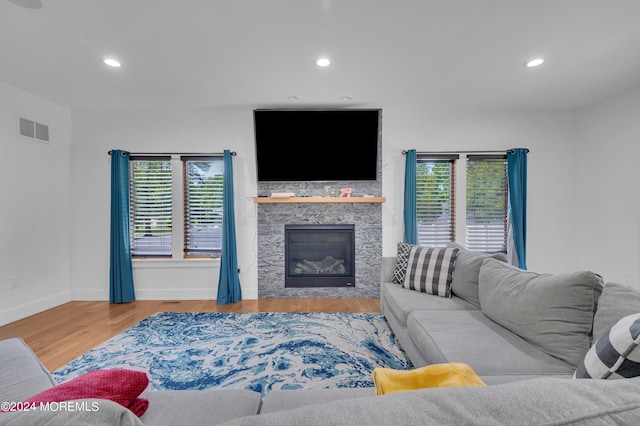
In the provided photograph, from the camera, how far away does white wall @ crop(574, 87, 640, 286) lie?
135 inches

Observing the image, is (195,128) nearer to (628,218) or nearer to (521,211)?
(521,211)

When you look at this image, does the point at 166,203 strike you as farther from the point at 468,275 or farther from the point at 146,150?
the point at 468,275

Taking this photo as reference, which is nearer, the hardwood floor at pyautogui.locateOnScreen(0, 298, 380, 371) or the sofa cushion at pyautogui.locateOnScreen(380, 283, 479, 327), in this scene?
the sofa cushion at pyautogui.locateOnScreen(380, 283, 479, 327)

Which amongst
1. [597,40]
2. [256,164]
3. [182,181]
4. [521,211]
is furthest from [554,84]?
[182,181]

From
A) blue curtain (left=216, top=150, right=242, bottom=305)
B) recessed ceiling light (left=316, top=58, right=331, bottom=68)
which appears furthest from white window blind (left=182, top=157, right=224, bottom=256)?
recessed ceiling light (left=316, top=58, right=331, bottom=68)

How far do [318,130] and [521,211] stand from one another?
3.08 m

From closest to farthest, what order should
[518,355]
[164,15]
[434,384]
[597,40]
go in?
[434,384], [518,355], [164,15], [597,40]

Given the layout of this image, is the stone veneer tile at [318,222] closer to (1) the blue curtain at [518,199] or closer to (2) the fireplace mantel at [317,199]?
(2) the fireplace mantel at [317,199]

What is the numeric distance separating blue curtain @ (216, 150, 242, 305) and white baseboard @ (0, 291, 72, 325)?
215 cm

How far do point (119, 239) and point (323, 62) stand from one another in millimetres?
3582

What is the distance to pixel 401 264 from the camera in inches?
121

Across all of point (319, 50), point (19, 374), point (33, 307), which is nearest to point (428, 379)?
point (19, 374)

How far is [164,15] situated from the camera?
6.91 ft

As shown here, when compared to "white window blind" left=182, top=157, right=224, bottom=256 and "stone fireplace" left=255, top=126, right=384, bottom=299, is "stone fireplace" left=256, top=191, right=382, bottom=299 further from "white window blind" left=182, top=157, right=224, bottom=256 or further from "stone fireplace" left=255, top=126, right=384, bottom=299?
"white window blind" left=182, top=157, right=224, bottom=256
